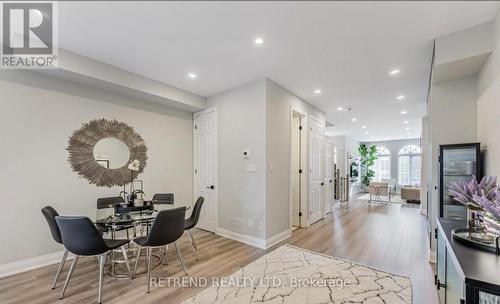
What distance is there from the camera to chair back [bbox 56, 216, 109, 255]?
210 centimetres

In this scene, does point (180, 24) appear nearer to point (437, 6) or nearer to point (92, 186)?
point (437, 6)

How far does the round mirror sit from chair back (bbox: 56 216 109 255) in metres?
1.56

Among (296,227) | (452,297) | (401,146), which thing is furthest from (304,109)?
(401,146)

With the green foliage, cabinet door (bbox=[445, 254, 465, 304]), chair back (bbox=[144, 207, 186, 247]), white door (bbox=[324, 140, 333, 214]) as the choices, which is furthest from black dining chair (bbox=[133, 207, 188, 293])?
the green foliage

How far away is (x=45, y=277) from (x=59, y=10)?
9.86ft

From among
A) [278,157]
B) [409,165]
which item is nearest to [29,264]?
[278,157]

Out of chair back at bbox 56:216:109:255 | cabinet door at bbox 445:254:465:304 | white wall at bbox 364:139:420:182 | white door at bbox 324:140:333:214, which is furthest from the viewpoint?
white wall at bbox 364:139:420:182

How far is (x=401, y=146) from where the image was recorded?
39.2ft

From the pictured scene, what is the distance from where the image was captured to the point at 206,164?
15.0 feet

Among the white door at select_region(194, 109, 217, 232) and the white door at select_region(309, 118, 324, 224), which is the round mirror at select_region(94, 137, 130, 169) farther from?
the white door at select_region(309, 118, 324, 224)

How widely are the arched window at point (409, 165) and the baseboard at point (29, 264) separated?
14.2 m

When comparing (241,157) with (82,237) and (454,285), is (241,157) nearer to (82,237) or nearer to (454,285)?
(82,237)

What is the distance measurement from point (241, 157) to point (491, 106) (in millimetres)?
3185

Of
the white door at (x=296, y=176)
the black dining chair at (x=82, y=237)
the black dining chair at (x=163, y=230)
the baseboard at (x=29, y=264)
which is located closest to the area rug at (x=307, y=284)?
the black dining chair at (x=163, y=230)
